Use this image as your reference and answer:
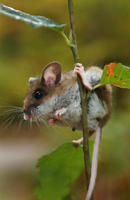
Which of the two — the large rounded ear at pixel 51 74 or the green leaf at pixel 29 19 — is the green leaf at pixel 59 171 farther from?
the green leaf at pixel 29 19

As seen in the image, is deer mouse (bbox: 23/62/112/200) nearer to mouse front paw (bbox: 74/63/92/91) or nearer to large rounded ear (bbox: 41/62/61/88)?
large rounded ear (bbox: 41/62/61/88)

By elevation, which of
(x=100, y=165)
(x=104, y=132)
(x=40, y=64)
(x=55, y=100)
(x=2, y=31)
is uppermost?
(x=2, y=31)

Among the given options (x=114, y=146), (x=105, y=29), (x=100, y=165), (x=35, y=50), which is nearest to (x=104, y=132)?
(x=114, y=146)

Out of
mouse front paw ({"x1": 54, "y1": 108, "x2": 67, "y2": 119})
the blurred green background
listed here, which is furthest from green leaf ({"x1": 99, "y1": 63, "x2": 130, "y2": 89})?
the blurred green background

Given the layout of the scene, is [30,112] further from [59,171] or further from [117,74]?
[117,74]

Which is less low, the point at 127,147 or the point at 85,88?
the point at 85,88

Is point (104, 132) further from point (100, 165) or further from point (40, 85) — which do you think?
point (40, 85)
